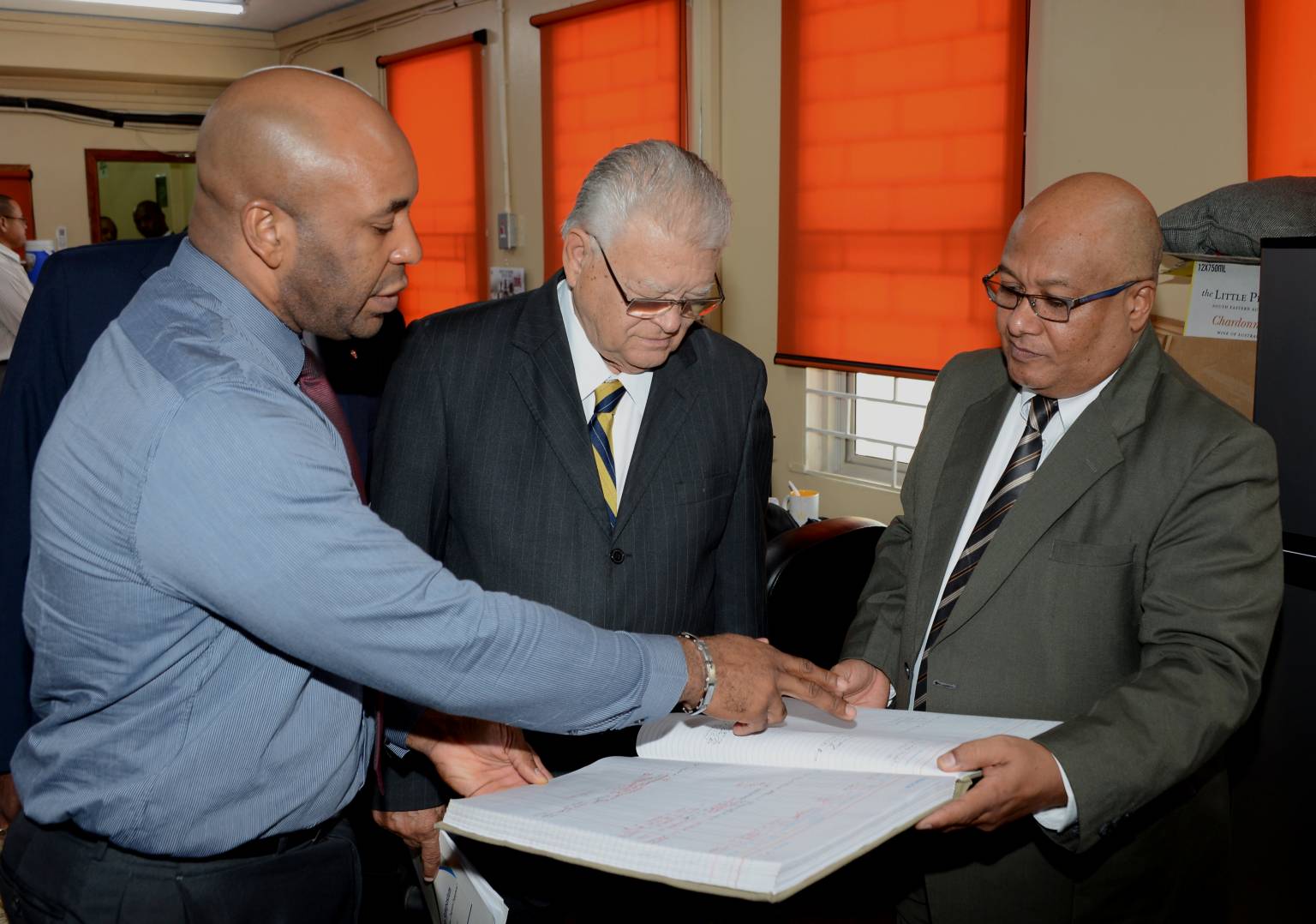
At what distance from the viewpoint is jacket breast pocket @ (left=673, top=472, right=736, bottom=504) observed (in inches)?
72.8

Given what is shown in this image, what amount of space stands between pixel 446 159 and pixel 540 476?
22.3ft

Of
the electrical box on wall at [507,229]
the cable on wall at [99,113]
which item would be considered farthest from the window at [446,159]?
the cable on wall at [99,113]

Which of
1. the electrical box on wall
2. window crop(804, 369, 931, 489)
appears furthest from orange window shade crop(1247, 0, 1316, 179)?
the electrical box on wall

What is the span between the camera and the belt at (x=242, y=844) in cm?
126

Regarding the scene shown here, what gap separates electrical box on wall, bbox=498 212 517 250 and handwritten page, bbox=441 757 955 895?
254 inches

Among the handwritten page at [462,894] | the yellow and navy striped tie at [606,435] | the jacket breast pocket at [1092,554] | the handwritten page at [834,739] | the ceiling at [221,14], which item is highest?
the ceiling at [221,14]

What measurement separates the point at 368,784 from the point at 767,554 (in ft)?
3.59

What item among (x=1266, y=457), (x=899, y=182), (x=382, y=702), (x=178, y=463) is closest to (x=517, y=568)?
(x=382, y=702)

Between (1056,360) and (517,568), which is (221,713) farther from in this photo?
(1056,360)

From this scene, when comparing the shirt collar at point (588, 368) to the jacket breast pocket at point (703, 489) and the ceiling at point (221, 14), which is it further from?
the ceiling at point (221, 14)

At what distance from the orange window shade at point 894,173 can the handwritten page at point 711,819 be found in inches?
148

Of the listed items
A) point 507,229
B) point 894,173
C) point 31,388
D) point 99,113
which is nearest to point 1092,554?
point 31,388

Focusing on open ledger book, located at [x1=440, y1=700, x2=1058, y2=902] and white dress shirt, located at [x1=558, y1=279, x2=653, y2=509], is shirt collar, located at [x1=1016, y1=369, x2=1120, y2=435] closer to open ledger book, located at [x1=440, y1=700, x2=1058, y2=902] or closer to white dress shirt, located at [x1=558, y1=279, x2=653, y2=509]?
open ledger book, located at [x1=440, y1=700, x2=1058, y2=902]

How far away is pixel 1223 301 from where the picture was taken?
98.4 inches
